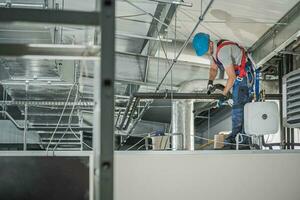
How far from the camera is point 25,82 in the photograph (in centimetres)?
432

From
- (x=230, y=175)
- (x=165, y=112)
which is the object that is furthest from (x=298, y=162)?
(x=165, y=112)

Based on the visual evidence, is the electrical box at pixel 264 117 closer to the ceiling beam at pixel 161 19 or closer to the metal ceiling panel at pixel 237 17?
the metal ceiling panel at pixel 237 17

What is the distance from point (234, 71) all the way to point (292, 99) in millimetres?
443

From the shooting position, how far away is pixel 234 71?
2914mm

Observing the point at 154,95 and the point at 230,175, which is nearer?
the point at 230,175

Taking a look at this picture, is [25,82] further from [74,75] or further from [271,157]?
[271,157]

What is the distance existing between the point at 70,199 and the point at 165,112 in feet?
16.7

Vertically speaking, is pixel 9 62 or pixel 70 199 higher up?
pixel 9 62

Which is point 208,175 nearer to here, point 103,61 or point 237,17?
point 103,61

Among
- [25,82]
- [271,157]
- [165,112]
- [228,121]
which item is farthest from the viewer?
[165,112]

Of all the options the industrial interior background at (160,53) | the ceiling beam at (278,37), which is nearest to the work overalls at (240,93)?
the industrial interior background at (160,53)

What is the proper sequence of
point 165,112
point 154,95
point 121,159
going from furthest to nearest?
point 165,112 → point 154,95 → point 121,159

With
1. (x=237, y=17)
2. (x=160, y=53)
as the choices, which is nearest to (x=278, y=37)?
(x=237, y=17)

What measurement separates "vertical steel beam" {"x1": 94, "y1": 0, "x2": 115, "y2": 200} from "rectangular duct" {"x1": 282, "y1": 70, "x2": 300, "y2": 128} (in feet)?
7.38
